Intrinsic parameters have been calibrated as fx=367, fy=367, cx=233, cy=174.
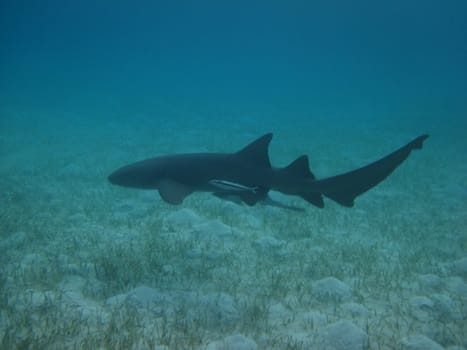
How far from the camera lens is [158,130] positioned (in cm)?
3114

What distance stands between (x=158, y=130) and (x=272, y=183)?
26050mm

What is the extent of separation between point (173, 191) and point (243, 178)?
1.25m

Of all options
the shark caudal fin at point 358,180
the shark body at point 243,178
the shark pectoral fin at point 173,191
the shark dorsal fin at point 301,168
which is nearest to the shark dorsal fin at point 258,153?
the shark body at point 243,178

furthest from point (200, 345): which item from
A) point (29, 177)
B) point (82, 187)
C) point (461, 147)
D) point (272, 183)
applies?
point (461, 147)

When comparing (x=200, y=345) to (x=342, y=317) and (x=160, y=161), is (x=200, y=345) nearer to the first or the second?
(x=342, y=317)

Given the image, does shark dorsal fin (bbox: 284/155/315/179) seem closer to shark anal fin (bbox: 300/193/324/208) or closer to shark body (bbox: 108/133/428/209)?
shark body (bbox: 108/133/428/209)

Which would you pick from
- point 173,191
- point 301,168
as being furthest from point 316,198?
point 173,191

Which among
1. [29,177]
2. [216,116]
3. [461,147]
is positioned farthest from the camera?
[216,116]

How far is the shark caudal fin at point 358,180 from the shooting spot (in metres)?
5.29

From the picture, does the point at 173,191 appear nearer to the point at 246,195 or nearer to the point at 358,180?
the point at 246,195

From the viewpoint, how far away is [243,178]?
6488mm

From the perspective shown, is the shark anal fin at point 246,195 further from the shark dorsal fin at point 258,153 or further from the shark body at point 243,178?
the shark dorsal fin at point 258,153

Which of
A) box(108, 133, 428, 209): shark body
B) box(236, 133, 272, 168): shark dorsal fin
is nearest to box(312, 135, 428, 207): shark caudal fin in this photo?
box(108, 133, 428, 209): shark body

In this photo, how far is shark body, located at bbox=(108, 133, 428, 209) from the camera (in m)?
5.91
